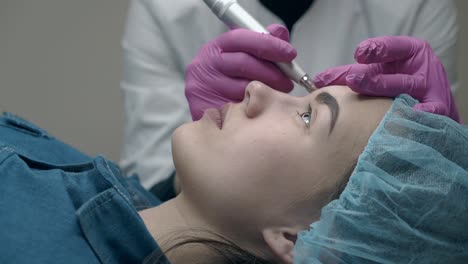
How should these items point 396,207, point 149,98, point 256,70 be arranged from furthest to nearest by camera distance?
1. point 149,98
2. point 256,70
3. point 396,207

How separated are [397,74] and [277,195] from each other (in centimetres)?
27

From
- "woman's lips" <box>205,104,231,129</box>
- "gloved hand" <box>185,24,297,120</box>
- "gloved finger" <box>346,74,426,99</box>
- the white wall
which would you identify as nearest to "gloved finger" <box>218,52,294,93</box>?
"gloved hand" <box>185,24,297,120</box>

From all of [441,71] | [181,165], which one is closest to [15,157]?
[181,165]

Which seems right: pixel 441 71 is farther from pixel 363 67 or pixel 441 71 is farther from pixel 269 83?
pixel 269 83

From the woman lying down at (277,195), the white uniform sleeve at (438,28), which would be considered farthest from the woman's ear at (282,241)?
the white uniform sleeve at (438,28)

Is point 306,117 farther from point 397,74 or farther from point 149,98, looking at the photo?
A: point 149,98

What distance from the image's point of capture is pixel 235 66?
1042 mm

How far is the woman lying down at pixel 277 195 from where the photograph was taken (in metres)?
0.77

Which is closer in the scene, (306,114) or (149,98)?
(306,114)

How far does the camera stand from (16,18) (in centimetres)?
176

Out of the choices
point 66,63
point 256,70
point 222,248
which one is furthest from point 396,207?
point 66,63

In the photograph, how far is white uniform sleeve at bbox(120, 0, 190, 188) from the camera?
135 centimetres

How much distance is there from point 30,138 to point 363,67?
1.96ft

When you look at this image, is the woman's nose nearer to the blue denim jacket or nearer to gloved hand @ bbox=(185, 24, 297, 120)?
gloved hand @ bbox=(185, 24, 297, 120)
